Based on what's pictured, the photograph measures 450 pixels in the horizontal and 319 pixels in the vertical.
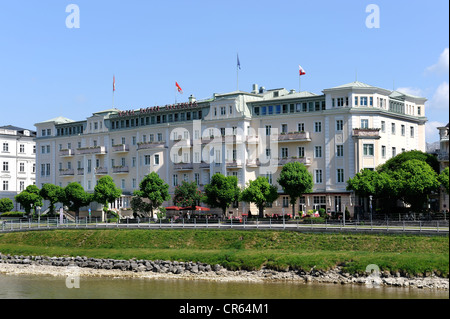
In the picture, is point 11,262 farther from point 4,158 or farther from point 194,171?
point 4,158

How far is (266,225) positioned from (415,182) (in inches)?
711

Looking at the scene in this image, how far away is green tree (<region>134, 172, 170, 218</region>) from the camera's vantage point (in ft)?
312

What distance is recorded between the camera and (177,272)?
204 ft

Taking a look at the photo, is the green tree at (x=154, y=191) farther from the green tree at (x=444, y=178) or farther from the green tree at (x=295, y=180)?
the green tree at (x=444, y=178)

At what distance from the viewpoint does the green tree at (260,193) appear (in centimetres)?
8581

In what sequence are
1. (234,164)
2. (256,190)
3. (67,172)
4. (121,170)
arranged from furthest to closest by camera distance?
(67,172) → (121,170) → (234,164) → (256,190)

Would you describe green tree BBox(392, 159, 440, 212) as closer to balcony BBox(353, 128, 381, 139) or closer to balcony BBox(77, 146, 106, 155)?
balcony BBox(353, 128, 381, 139)

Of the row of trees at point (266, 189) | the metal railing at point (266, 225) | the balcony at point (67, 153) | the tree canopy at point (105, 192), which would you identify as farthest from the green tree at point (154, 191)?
the balcony at point (67, 153)

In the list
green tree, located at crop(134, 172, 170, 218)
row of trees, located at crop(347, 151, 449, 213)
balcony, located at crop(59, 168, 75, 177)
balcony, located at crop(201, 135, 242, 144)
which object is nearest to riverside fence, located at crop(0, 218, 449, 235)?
green tree, located at crop(134, 172, 170, 218)

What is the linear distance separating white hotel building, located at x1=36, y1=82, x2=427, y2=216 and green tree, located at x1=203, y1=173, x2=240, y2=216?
531 cm

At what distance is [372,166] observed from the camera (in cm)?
8831

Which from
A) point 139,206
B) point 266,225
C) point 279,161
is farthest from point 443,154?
point 139,206

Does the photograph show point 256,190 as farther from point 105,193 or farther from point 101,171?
point 101,171

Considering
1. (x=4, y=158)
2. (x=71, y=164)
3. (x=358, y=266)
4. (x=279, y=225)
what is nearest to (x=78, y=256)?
(x=279, y=225)
